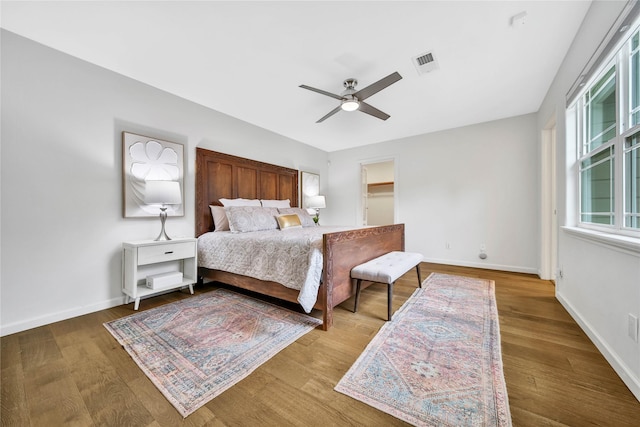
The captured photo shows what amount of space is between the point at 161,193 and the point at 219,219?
0.89 metres

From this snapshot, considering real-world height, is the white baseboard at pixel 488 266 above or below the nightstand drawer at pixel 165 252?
below

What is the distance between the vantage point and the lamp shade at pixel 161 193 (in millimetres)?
2553

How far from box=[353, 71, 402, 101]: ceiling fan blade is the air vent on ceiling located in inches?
16.3

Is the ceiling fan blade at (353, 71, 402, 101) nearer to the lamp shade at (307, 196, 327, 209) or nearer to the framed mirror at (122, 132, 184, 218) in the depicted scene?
the framed mirror at (122, 132, 184, 218)

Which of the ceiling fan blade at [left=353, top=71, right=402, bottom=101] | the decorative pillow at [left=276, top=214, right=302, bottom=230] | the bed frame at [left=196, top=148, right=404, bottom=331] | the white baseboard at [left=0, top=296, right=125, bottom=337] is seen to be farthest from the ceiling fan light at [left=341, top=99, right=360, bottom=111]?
the white baseboard at [left=0, top=296, right=125, bottom=337]

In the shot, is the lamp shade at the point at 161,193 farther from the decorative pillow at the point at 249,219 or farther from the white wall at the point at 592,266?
the white wall at the point at 592,266

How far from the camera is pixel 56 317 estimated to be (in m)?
2.20

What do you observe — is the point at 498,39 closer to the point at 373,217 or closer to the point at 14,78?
the point at 14,78

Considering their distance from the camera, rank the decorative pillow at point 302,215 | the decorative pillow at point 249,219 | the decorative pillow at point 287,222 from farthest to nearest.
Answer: the decorative pillow at point 302,215, the decorative pillow at point 287,222, the decorative pillow at point 249,219

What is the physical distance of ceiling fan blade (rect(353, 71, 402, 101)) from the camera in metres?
2.20

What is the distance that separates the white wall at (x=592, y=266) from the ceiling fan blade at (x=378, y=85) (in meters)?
1.37

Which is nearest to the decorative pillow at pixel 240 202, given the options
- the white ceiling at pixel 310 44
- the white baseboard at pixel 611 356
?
the white ceiling at pixel 310 44

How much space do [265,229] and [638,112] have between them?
3.44 metres

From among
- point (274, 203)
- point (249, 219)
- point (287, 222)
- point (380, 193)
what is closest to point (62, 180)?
point (249, 219)
